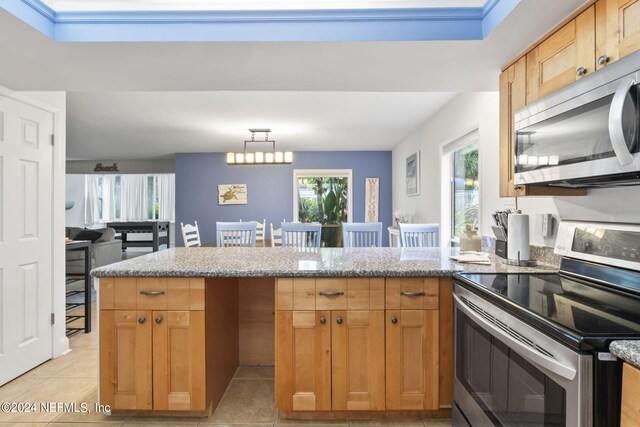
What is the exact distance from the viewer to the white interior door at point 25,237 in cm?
231

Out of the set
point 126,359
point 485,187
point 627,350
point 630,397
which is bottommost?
point 126,359

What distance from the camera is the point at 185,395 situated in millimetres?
1809

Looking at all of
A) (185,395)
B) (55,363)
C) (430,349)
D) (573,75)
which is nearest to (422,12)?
(573,75)

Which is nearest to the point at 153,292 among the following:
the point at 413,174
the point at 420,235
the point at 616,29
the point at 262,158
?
the point at 616,29

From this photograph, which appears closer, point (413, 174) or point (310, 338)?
point (310, 338)

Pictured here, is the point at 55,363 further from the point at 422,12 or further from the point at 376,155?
the point at 376,155

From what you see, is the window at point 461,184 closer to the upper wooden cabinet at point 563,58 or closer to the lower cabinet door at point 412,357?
the upper wooden cabinet at point 563,58

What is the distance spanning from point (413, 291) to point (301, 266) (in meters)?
0.58

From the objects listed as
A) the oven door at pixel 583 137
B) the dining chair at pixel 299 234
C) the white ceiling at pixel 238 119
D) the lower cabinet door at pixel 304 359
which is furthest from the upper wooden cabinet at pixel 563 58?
the dining chair at pixel 299 234

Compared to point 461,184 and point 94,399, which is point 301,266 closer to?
point 94,399

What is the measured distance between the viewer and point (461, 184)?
3.78 metres

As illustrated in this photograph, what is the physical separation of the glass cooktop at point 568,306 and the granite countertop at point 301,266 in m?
0.20

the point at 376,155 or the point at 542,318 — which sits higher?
the point at 376,155

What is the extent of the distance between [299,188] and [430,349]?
5704 millimetres
